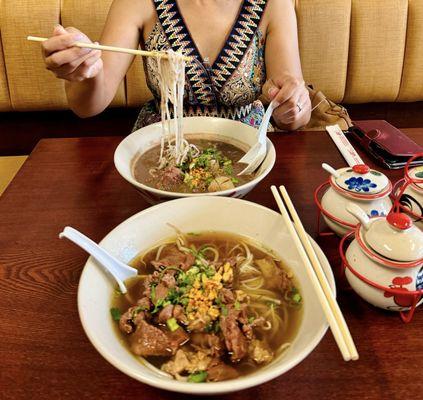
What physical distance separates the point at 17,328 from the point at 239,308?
0.49m

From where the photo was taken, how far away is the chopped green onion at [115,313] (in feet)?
2.87

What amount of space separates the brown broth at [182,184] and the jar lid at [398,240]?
556 millimetres

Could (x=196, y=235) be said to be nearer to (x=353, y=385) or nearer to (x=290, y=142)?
(x=353, y=385)

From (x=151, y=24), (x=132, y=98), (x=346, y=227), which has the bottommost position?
(x=132, y=98)

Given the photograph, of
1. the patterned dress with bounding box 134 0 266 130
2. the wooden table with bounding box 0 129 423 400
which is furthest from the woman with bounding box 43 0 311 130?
the wooden table with bounding box 0 129 423 400

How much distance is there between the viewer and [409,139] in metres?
1.64

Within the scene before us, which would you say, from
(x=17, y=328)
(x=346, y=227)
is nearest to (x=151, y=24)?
(x=346, y=227)

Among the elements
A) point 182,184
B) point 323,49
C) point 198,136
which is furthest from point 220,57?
point 323,49

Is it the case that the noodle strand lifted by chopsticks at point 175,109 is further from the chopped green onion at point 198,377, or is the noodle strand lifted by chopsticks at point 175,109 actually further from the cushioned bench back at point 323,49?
the cushioned bench back at point 323,49

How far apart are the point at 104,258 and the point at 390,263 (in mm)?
606

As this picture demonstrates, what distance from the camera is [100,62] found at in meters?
1.50

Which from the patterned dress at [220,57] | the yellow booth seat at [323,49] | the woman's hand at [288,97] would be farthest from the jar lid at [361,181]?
the yellow booth seat at [323,49]

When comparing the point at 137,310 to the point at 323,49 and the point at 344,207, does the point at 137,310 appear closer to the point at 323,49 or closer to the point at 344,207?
the point at 344,207

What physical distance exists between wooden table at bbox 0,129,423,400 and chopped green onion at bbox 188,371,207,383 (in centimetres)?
5
